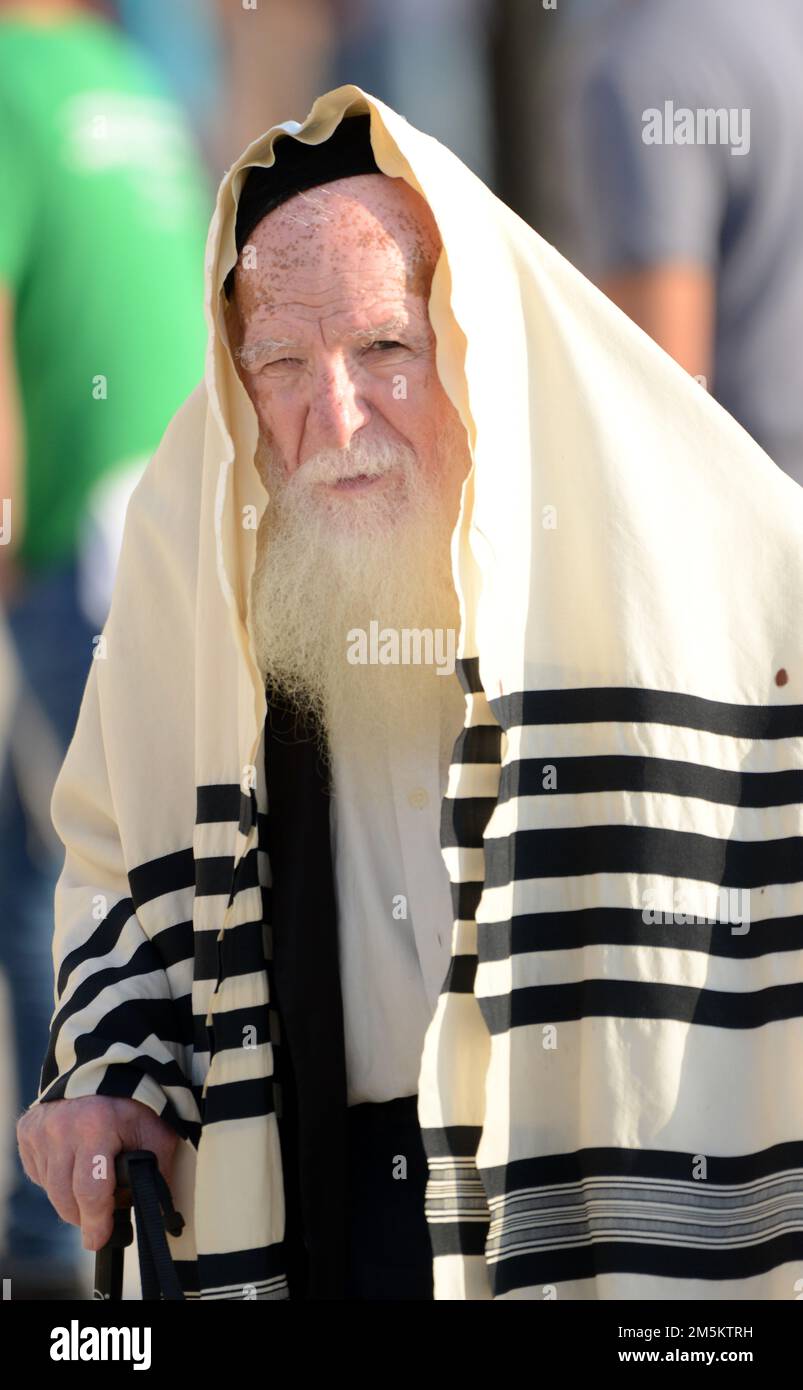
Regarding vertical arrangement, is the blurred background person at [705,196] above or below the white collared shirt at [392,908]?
above

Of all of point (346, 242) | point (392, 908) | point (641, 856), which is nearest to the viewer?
point (641, 856)

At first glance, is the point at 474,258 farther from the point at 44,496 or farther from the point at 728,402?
the point at 44,496

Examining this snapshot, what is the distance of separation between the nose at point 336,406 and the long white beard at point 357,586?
26 mm

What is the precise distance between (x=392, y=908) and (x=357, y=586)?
557 millimetres

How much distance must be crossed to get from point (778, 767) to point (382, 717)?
2.23 ft

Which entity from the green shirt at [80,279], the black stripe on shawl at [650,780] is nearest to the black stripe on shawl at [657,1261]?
the black stripe on shawl at [650,780]

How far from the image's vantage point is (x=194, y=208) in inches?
172

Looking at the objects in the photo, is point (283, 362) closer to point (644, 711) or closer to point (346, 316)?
point (346, 316)

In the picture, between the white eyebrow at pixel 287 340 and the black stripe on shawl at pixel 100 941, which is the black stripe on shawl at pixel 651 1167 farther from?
the white eyebrow at pixel 287 340

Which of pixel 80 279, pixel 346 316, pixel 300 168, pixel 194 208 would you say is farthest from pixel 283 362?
pixel 194 208

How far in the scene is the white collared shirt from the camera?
8.70ft

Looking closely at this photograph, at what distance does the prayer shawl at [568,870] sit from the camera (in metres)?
2.42

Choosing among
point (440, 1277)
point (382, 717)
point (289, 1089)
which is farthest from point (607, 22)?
point (440, 1277)

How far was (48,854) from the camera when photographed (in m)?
4.11
